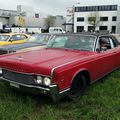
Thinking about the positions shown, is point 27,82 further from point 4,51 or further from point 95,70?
point 4,51

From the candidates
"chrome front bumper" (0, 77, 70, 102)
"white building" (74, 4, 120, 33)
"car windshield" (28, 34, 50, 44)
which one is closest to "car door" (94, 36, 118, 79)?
"chrome front bumper" (0, 77, 70, 102)

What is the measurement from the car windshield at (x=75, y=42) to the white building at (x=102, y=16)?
6335 cm

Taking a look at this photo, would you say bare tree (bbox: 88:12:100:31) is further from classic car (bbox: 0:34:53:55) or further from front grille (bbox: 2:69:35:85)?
front grille (bbox: 2:69:35:85)

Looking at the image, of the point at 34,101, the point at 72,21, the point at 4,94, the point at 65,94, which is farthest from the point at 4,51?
the point at 72,21

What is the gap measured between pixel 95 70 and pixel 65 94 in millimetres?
1403

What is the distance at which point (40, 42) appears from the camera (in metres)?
10.3

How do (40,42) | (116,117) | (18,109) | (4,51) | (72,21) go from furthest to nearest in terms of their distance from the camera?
(72,21), (40,42), (4,51), (18,109), (116,117)

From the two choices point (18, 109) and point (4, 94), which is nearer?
point (18, 109)

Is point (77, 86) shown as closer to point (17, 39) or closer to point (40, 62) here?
point (40, 62)

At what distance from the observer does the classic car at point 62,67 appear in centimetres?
432

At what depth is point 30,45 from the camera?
9562 millimetres

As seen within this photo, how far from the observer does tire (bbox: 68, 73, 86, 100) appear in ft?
16.3

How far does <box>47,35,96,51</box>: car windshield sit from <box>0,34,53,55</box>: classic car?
8.61ft

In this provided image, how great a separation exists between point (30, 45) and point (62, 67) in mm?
5395
